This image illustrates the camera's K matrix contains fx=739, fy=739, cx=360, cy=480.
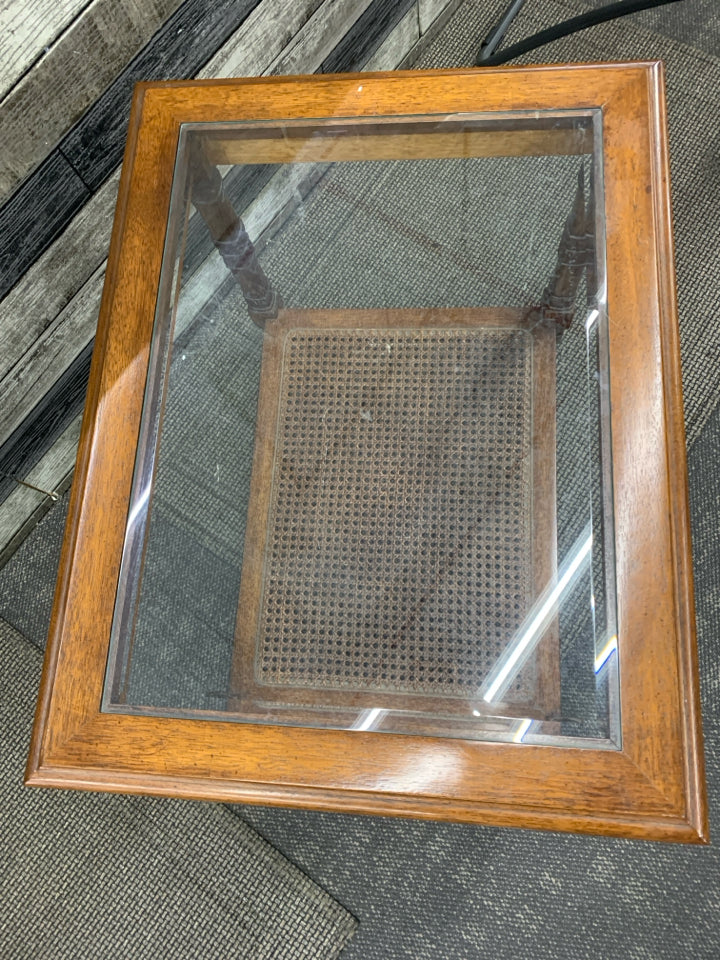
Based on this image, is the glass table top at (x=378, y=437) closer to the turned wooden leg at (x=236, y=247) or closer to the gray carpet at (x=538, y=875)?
the turned wooden leg at (x=236, y=247)

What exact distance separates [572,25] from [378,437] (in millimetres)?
917

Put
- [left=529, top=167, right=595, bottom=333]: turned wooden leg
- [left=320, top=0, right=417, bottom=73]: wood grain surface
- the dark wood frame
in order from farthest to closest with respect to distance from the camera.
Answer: [left=320, top=0, right=417, bottom=73]: wood grain surface < [left=529, top=167, right=595, bottom=333]: turned wooden leg < the dark wood frame

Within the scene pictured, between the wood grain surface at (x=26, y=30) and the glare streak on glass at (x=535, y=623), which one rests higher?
the wood grain surface at (x=26, y=30)

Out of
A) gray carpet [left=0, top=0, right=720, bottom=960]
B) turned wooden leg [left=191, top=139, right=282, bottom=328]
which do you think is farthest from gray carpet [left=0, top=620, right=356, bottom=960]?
turned wooden leg [left=191, top=139, right=282, bottom=328]

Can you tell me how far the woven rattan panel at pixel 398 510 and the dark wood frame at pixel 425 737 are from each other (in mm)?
111

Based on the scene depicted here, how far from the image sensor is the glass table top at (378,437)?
65cm

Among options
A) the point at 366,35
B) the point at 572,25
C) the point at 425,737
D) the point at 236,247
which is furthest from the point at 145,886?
the point at 572,25

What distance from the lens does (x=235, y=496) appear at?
763 millimetres

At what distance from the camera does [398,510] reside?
2.46 feet

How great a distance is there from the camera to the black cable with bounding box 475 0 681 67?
1.19 metres

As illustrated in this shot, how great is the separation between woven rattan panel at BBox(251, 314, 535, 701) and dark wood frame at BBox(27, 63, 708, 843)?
0.37ft

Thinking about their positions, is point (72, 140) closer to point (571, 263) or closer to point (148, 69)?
point (148, 69)

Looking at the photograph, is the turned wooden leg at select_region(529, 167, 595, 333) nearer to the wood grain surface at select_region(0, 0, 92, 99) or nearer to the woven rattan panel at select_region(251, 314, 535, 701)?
the woven rattan panel at select_region(251, 314, 535, 701)

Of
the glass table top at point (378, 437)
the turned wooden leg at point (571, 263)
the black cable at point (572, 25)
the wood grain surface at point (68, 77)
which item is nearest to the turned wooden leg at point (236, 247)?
the glass table top at point (378, 437)
